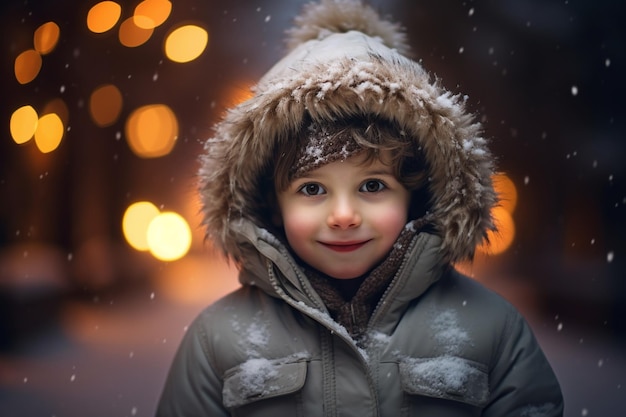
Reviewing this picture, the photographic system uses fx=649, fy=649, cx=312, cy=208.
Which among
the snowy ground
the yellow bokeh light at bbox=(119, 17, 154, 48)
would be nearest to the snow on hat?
the snowy ground

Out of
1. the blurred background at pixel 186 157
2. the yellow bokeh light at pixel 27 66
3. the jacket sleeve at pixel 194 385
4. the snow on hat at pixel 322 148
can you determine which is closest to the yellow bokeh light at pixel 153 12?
the blurred background at pixel 186 157

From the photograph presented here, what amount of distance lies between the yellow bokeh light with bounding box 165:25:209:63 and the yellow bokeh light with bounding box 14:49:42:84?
142 centimetres

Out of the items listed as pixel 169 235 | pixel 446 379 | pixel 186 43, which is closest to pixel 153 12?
pixel 186 43

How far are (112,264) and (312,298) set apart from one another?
496cm

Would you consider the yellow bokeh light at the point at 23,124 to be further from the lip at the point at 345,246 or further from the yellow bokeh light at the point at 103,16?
the lip at the point at 345,246

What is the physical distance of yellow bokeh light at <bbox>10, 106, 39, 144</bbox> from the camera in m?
3.08

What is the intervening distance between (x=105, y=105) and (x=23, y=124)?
2294 millimetres

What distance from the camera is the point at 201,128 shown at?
554cm

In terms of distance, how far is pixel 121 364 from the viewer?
409cm

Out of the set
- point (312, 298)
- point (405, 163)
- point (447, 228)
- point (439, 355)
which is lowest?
point (439, 355)

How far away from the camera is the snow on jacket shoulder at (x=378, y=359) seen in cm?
161

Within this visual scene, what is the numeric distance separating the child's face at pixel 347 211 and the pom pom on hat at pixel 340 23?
22.7 inches

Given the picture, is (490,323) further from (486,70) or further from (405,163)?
(486,70)

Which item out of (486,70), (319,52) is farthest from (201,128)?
(319,52)
